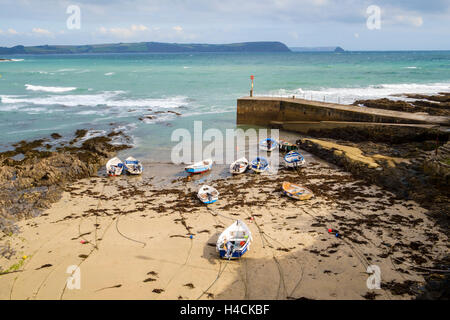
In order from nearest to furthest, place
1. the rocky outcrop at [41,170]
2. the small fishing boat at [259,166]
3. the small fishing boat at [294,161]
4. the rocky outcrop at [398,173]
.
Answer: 1. the rocky outcrop at [398,173]
2. the rocky outcrop at [41,170]
3. the small fishing boat at [259,166]
4. the small fishing boat at [294,161]

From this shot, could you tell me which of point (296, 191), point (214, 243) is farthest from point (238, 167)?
point (214, 243)

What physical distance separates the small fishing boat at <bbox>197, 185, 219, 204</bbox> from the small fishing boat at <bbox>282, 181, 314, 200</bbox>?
327 cm

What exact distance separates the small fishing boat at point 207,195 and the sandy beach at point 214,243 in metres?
0.29

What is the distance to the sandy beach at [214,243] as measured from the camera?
9562 millimetres

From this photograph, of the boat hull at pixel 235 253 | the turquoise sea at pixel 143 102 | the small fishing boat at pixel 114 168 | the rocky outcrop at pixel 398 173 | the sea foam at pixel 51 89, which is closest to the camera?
the boat hull at pixel 235 253

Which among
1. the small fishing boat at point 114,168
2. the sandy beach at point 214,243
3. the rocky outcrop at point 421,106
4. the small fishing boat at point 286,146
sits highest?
the rocky outcrop at point 421,106

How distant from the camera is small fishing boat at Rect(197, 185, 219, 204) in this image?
48.8 feet

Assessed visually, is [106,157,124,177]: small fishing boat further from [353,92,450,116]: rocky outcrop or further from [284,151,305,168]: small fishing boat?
[353,92,450,116]: rocky outcrop

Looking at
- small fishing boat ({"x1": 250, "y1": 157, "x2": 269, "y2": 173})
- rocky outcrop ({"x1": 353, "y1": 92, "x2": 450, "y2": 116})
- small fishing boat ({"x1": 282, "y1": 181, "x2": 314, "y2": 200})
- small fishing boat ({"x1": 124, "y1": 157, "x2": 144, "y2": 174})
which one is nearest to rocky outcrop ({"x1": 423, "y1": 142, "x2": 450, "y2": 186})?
small fishing boat ({"x1": 282, "y1": 181, "x2": 314, "y2": 200})

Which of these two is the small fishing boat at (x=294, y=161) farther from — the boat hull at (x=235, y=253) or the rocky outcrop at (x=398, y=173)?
the boat hull at (x=235, y=253)

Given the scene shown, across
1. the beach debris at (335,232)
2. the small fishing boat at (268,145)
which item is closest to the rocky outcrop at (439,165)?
the beach debris at (335,232)
